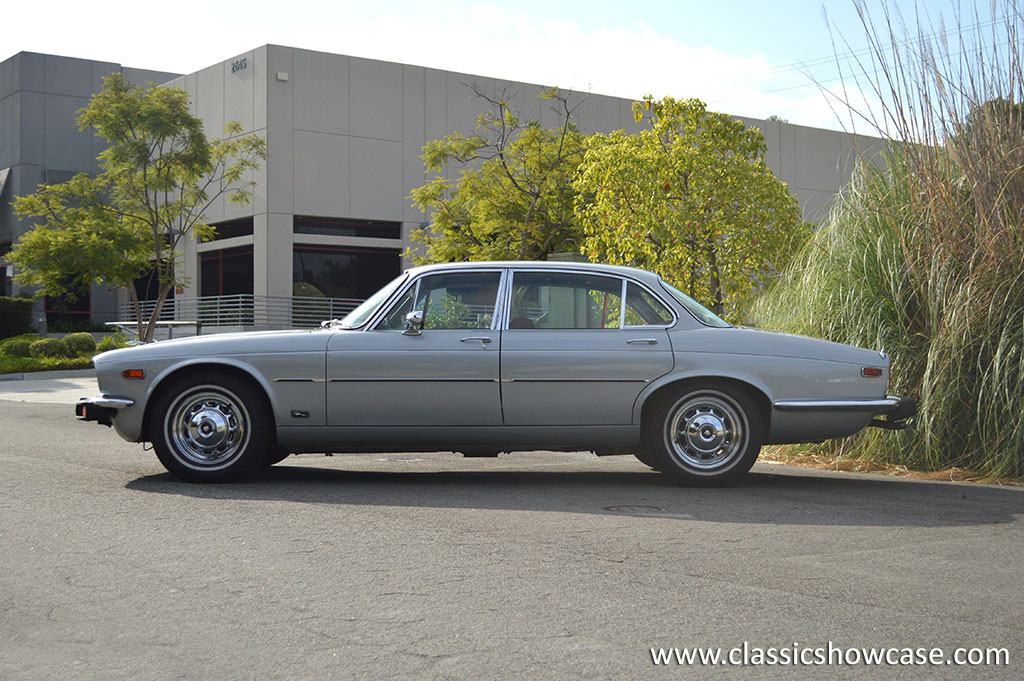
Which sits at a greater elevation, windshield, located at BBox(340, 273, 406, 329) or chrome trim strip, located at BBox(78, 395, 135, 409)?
windshield, located at BBox(340, 273, 406, 329)

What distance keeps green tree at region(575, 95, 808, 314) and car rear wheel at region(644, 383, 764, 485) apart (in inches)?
274

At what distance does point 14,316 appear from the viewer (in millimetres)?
34938

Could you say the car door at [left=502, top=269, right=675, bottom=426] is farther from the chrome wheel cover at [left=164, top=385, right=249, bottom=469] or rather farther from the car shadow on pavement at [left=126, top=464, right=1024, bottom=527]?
the chrome wheel cover at [left=164, top=385, right=249, bottom=469]

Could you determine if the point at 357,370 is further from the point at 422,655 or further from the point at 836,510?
the point at 422,655

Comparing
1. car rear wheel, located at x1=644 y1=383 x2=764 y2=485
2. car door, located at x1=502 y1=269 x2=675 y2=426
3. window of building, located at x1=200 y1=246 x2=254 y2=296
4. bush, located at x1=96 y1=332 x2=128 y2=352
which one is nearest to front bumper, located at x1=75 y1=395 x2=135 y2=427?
car door, located at x1=502 y1=269 x2=675 y2=426

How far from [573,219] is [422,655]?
20.4 metres

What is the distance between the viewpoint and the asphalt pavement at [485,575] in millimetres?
3863

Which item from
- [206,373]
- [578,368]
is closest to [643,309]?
[578,368]

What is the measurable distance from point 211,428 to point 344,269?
95.5 feet

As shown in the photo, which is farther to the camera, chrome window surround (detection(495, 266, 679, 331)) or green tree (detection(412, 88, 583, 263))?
green tree (detection(412, 88, 583, 263))

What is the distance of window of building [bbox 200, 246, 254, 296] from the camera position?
119 ft

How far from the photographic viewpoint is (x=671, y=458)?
305 inches

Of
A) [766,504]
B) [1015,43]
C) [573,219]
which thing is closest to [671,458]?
[766,504]

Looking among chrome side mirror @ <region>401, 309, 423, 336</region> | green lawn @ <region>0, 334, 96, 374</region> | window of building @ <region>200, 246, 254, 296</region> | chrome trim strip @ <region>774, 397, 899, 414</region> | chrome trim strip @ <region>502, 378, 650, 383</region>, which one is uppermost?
window of building @ <region>200, 246, 254, 296</region>
